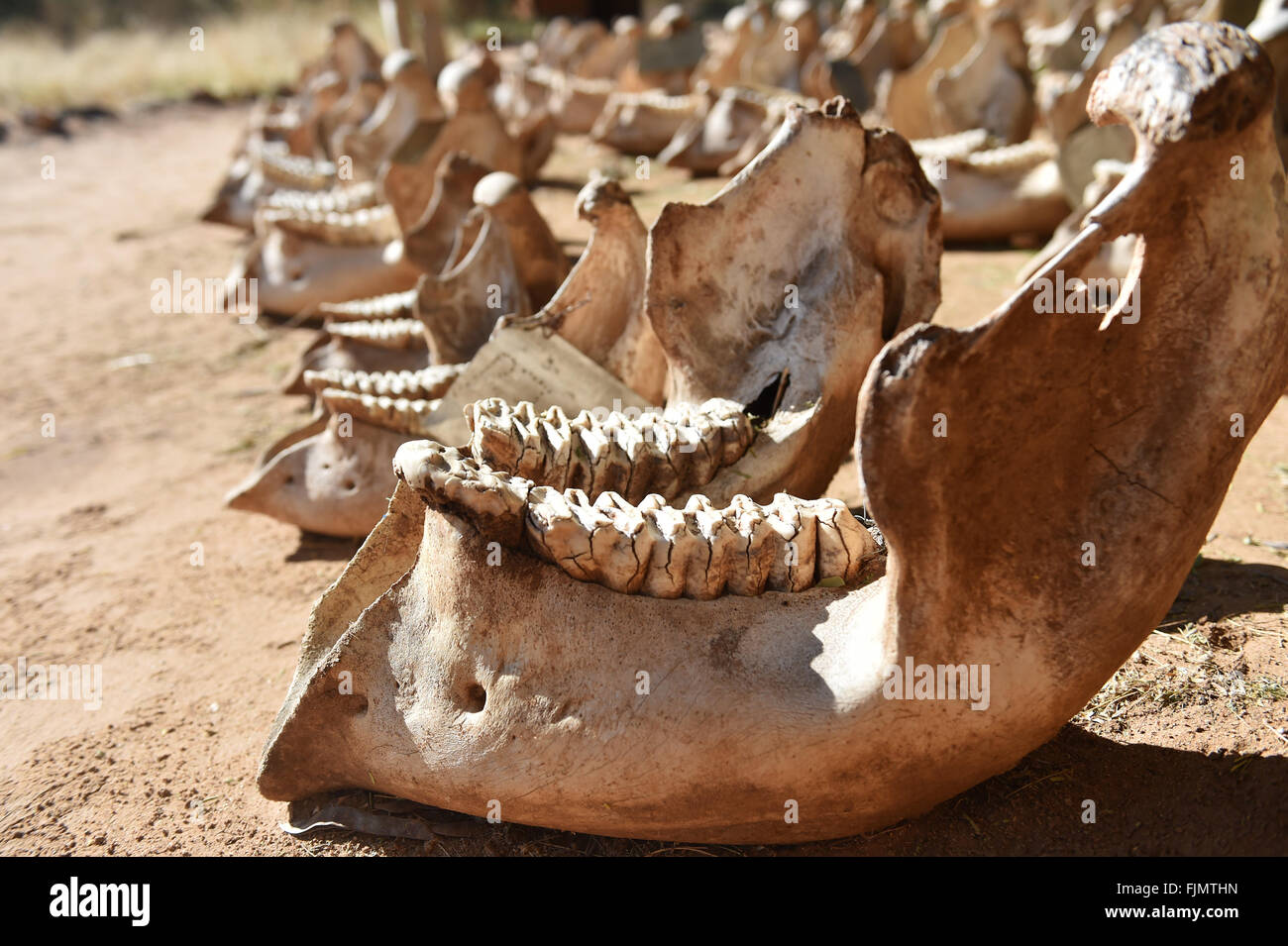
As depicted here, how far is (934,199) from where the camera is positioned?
2621 millimetres

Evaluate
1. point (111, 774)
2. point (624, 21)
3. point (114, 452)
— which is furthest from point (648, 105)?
point (111, 774)

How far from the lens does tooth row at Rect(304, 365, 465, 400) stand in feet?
11.3

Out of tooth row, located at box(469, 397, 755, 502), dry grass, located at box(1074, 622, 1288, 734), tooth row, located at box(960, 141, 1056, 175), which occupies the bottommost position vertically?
dry grass, located at box(1074, 622, 1288, 734)

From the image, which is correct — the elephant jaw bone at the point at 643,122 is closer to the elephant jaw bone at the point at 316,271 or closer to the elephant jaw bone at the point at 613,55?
the elephant jaw bone at the point at 613,55

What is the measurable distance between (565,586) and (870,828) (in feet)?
2.25

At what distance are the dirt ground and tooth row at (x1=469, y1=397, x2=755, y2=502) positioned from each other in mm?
758

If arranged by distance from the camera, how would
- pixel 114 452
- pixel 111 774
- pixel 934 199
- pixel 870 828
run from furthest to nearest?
pixel 114 452 → pixel 934 199 → pixel 111 774 → pixel 870 828

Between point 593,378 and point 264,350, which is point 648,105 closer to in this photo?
point 264,350

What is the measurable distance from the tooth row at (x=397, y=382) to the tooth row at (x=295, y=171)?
436cm

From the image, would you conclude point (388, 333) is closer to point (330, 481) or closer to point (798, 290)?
point (330, 481)

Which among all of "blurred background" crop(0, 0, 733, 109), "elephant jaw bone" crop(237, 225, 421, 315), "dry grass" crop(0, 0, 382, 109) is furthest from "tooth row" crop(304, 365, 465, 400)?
"dry grass" crop(0, 0, 382, 109)

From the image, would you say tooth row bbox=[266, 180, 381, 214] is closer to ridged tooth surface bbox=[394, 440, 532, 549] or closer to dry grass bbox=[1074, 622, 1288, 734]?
ridged tooth surface bbox=[394, 440, 532, 549]

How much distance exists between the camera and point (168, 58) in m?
17.3

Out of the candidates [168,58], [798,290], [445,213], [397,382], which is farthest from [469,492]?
[168,58]
